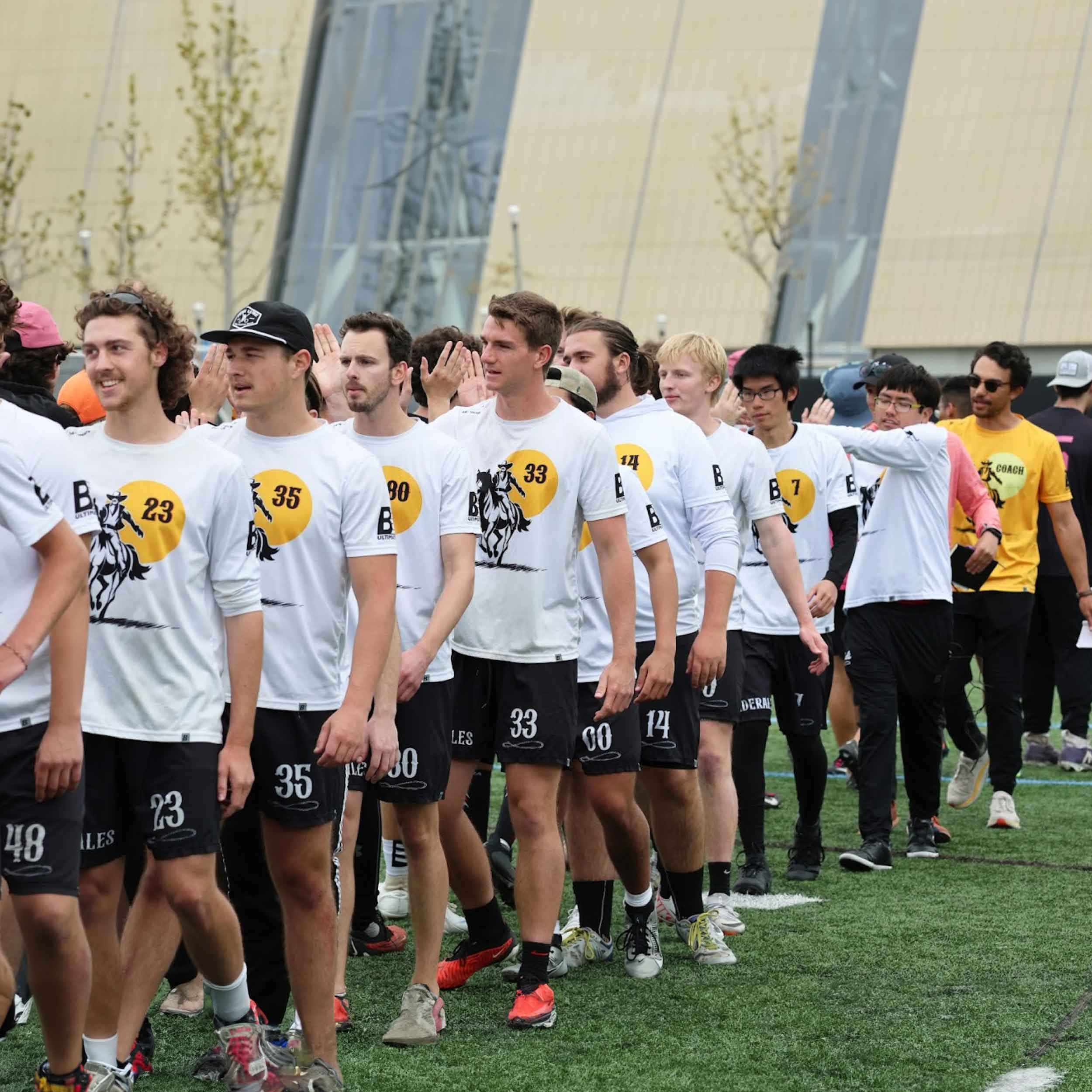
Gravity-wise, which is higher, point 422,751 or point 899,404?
point 899,404

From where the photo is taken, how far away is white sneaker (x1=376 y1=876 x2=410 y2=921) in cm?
685

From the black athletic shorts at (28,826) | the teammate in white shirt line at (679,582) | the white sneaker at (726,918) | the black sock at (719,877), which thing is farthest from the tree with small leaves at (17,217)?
the black athletic shorts at (28,826)

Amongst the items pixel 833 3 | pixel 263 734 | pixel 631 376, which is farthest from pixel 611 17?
pixel 263 734

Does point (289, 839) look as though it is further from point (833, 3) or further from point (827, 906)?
point (833, 3)

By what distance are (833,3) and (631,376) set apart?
1087 inches

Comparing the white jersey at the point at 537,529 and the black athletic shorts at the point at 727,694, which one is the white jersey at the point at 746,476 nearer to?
the black athletic shorts at the point at 727,694

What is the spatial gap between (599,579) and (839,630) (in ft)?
15.5

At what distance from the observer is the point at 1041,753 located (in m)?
11.0

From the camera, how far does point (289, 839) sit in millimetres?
4391

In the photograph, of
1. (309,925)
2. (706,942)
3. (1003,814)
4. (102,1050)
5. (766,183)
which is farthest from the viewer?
(766,183)

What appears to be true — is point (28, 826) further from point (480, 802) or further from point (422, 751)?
point (480, 802)

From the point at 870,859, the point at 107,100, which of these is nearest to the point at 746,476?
the point at 870,859

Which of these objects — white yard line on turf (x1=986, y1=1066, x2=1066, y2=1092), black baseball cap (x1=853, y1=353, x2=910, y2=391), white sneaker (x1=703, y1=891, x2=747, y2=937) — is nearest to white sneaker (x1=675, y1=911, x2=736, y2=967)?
white sneaker (x1=703, y1=891, x2=747, y2=937)

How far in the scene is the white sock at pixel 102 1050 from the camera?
4.18m
